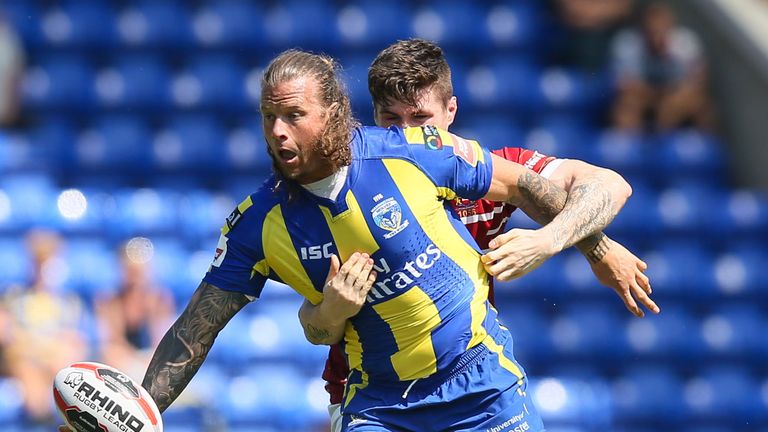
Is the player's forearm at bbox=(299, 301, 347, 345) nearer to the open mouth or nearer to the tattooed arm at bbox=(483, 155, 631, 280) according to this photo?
the open mouth

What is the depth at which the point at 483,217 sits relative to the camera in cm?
494

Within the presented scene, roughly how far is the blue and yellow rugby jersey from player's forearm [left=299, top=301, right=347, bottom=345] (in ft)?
0.20

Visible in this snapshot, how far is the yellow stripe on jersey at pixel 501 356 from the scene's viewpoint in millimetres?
4527

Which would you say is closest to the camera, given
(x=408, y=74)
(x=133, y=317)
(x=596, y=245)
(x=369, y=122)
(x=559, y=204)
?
(x=559, y=204)

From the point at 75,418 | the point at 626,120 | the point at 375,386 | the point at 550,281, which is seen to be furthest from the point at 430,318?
the point at 626,120

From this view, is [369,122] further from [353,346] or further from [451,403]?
[451,403]

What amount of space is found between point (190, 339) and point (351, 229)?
0.71 meters

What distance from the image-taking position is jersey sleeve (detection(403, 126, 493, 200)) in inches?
174

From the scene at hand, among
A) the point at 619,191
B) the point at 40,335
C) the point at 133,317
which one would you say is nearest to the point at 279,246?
the point at 619,191

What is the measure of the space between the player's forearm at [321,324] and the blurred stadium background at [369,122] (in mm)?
4849

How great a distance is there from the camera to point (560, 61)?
12.2 m

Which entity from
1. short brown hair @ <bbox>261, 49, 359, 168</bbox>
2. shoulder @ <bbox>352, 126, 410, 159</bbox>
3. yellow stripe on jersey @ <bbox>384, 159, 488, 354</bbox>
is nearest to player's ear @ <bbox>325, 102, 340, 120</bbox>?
short brown hair @ <bbox>261, 49, 359, 168</bbox>

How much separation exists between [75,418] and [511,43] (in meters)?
8.65

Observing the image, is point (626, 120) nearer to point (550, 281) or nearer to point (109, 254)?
point (550, 281)
